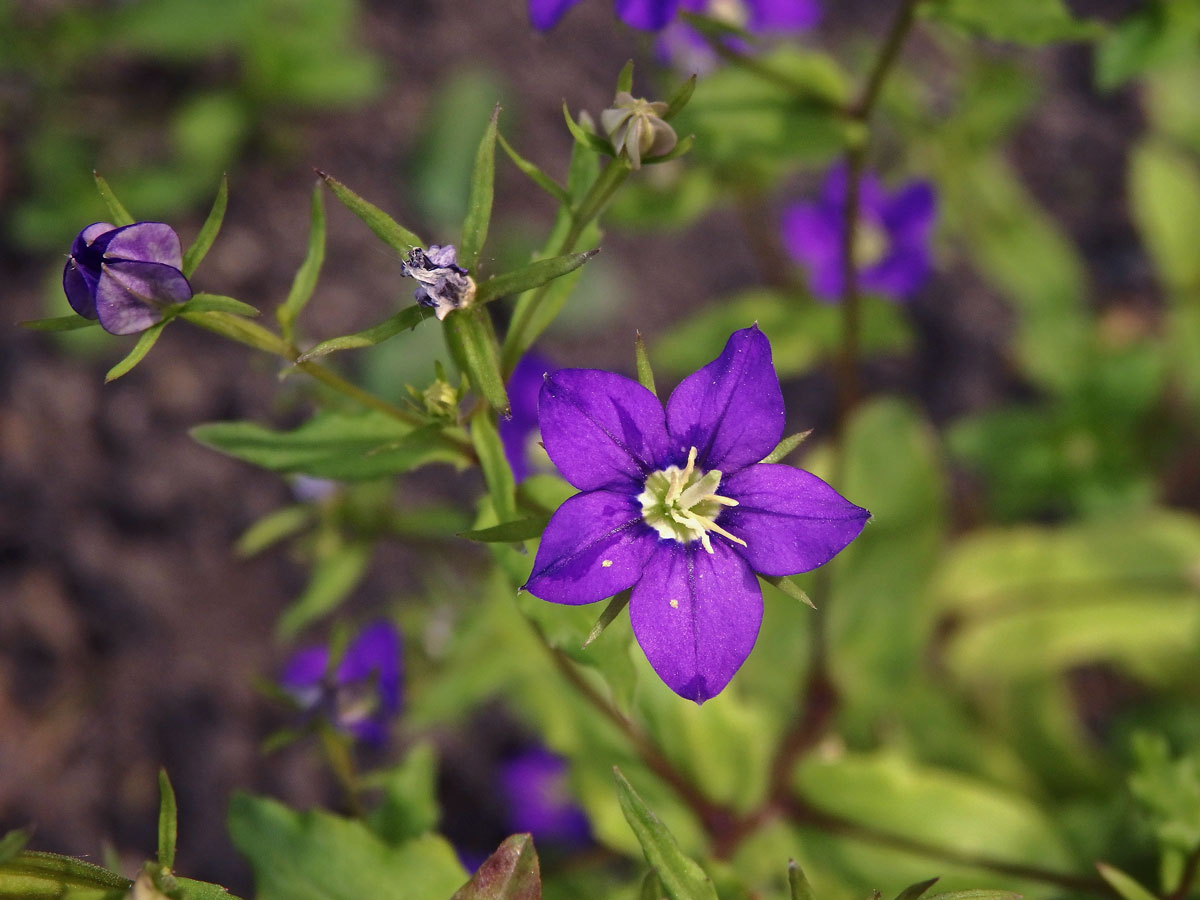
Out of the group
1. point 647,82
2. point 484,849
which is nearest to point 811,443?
point 647,82

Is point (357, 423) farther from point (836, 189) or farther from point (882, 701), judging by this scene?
point (836, 189)

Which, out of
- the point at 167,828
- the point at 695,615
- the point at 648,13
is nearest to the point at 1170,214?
the point at 648,13

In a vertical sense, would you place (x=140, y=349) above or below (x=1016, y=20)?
below

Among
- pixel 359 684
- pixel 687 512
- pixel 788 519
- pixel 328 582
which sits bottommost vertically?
pixel 359 684

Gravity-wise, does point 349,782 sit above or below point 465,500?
above

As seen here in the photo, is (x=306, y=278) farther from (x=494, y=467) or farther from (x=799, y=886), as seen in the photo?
(x=799, y=886)

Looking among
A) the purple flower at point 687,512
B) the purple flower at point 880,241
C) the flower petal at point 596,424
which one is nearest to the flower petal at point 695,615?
the purple flower at point 687,512
